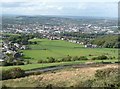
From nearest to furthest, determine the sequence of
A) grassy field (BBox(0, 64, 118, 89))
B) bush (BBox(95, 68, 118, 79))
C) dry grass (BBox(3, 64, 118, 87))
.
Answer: grassy field (BBox(0, 64, 118, 89))
dry grass (BBox(3, 64, 118, 87))
bush (BBox(95, 68, 118, 79))

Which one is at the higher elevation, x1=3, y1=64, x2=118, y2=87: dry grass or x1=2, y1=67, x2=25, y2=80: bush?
x1=2, y1=67, x2=25, y2=80: bush

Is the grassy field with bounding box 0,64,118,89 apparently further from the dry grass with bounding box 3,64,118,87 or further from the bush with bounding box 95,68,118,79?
the bush with bounding box 95,68,118,79

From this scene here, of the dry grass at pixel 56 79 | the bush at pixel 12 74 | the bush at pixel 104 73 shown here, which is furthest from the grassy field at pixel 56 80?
the bush at pixel 12 74

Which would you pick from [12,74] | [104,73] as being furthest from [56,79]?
[104,73]

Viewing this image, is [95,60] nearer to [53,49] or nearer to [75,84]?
[53,49]

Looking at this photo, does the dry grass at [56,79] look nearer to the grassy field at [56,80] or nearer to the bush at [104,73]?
the grassy field at [56,80]

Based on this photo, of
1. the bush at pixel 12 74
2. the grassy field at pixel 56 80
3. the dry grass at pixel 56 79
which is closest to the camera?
the grassy field at pixel 56 80

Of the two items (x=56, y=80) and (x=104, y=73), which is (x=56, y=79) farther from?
(x=104, y=73)

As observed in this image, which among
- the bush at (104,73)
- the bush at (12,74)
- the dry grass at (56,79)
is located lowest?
the dry grass at (56,79)

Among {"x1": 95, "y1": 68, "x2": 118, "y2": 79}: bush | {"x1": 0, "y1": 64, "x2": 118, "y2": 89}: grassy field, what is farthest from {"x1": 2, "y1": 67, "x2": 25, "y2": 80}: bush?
{"x1": 95, "y1": 68, "x2": 118, "y2": 79}: bush

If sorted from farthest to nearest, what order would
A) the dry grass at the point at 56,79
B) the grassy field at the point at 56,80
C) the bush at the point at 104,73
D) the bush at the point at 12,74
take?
the bush at the point at 12,74 → the bush at the point at 104,73 → the dry grass at the point at 56,79 → the grassy field at the point at 56,80

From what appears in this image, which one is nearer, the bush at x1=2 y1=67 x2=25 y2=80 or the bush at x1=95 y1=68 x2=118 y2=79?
the bush at x1=95 y1=68 x2=118 y2=79
